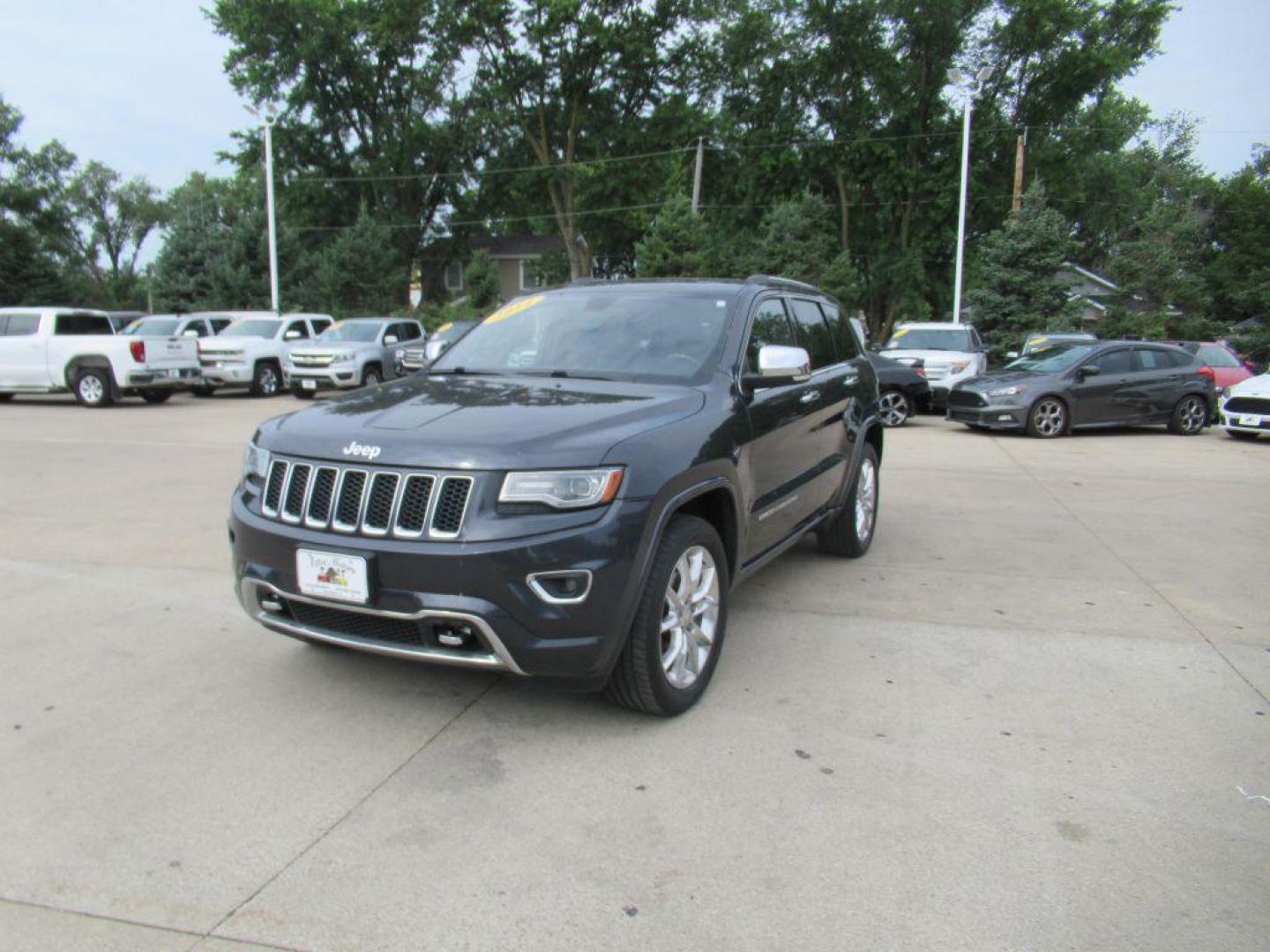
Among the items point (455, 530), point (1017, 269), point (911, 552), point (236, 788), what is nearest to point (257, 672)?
point (236, 788)

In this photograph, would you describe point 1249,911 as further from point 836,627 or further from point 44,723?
point 44,723

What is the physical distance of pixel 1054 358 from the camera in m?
15.4

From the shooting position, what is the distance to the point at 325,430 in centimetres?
370

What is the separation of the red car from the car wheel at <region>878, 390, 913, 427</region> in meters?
7.29

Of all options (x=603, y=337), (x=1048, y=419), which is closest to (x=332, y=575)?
(x=603, y=337)

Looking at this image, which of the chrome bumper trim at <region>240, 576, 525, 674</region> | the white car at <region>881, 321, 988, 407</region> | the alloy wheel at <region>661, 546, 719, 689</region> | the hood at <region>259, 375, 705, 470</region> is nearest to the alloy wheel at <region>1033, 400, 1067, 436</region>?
the white car at <region>881, 321, 988, 407</region>

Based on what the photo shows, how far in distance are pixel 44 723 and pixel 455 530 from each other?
1937 mm

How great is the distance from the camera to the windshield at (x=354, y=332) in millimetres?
21016

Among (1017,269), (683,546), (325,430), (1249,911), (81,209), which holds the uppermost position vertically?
(81,209)

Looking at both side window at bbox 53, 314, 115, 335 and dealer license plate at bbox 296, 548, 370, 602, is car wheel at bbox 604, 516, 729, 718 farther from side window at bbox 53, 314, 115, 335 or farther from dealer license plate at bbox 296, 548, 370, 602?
side window at bbox 53, 314, 115, 335

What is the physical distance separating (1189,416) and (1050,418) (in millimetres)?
2709

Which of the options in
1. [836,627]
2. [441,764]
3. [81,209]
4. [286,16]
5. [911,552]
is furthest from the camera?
[81,209]

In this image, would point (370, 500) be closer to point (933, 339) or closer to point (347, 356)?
point (933, 339)

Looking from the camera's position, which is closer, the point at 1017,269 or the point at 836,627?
the point at 836,627
